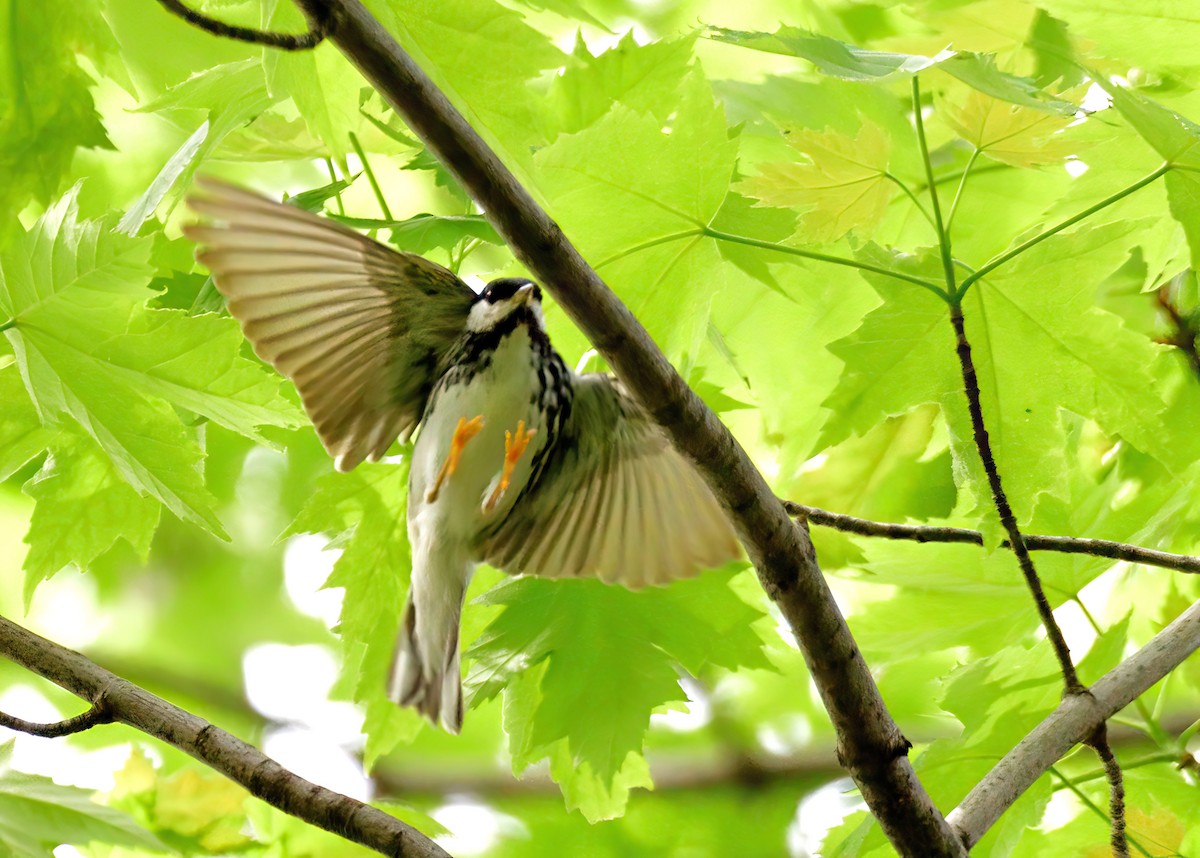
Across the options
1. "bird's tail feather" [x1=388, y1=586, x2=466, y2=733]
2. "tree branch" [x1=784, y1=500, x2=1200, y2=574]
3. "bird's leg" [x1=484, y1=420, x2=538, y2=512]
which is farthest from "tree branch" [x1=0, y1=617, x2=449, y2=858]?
"tree branch" [x1=784, y1=500, x2=1200, y2=574]

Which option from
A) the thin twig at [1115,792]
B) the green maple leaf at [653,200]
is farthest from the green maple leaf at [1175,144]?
the thin twig at [1115,792]

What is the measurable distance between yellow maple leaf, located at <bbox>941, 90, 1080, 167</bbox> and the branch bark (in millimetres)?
434

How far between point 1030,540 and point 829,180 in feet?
1.36

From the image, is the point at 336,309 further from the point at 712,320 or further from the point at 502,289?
the point at 712,320

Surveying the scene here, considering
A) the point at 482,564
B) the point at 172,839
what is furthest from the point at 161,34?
the point at 172,839

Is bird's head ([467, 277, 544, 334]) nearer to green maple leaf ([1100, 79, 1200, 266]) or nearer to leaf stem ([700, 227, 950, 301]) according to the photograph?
leaf stem ([700, 227, 950, 301])

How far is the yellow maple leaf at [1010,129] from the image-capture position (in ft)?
3.43

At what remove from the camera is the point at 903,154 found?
1.41m

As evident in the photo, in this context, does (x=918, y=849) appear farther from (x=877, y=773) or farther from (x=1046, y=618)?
(x=1046, y=618)

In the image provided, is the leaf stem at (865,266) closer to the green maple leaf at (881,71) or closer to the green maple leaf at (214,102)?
the green maple leaf at (881,71)

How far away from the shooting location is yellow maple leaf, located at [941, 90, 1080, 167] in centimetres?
105

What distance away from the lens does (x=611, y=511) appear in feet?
4.59

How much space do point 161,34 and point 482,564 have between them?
80 centimetres

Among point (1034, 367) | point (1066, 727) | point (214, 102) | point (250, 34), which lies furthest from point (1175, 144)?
point (214, 102)
